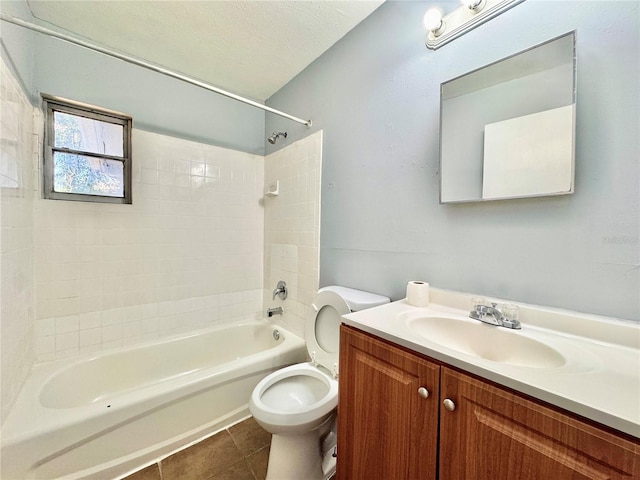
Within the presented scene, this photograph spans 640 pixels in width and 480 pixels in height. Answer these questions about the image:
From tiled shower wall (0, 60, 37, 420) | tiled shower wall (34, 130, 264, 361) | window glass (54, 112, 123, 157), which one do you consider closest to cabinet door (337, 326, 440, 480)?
tiled shower wall (0, 60, 37, 420)

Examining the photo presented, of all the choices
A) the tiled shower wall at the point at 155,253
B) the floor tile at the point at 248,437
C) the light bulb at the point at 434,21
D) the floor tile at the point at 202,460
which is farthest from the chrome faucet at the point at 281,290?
the light bulb at the point at 434,21

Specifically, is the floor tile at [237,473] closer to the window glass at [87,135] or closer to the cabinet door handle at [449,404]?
the cabinet door handle at [449,404]

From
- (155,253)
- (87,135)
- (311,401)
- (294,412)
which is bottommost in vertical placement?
(311,401)

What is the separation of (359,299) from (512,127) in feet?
3.21

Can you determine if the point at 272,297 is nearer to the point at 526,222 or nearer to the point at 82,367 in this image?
the point at 82,367

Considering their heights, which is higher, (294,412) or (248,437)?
(294,412)

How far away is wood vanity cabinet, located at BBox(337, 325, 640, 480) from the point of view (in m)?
0.47

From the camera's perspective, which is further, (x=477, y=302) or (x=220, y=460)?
(x=220, y=460)

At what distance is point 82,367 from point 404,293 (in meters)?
2.10

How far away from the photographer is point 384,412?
80 cm

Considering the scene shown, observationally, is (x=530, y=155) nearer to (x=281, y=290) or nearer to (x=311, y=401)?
(x=311, y=401)

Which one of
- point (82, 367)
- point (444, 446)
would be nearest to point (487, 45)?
point (444, 446)

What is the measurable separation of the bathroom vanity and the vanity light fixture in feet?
3.63

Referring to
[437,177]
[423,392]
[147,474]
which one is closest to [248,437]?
[147,474]
